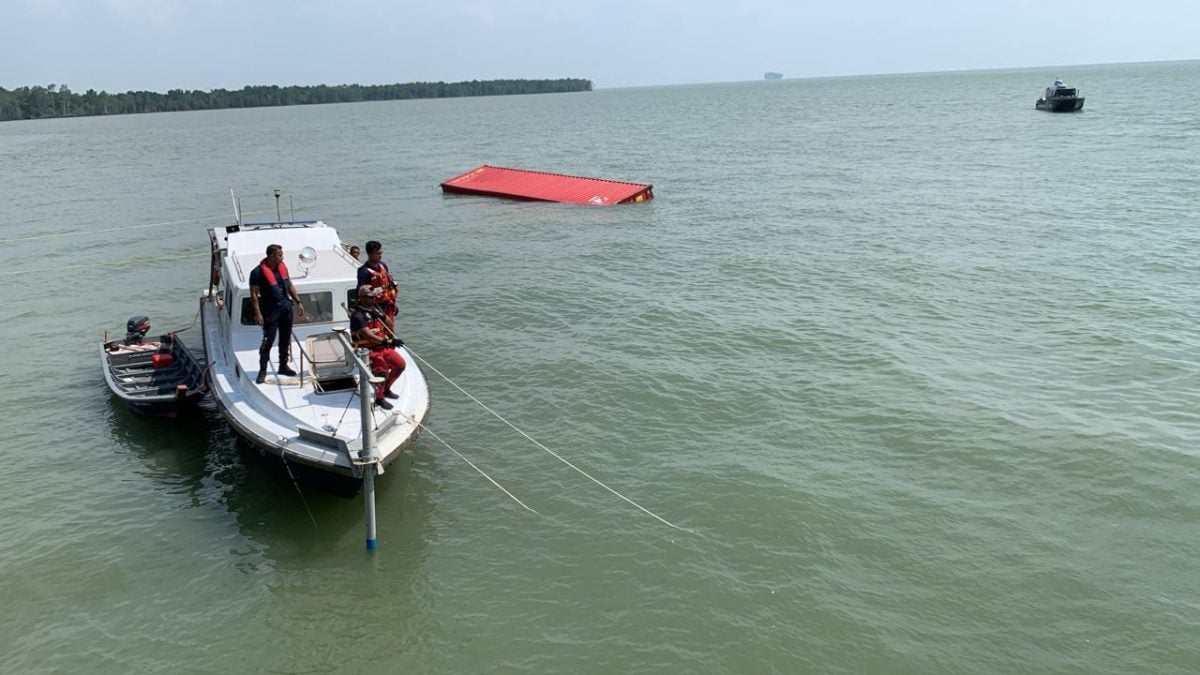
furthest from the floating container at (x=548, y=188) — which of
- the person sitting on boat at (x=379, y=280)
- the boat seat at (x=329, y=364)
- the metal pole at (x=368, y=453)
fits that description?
the metal pole at (x=368, y=453)

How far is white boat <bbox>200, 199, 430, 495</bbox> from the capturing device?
12.2 meters

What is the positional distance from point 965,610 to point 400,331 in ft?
51.5

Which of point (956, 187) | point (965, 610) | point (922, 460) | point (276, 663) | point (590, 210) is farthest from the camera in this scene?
point (956, 187)

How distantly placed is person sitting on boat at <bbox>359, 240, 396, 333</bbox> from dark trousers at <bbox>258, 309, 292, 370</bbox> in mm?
1426

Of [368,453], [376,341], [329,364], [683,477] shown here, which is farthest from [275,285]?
[683,477]

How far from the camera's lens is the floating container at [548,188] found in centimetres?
4084

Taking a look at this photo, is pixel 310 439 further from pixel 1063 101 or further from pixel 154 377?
pixel 1063 101

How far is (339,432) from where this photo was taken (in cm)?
1243

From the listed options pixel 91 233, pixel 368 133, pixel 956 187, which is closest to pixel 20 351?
pixel 91 233

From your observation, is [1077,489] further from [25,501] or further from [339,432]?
[25,501]

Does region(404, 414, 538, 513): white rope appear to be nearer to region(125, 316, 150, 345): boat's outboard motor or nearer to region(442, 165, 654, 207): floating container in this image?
region(125, 316, 150, 345): boat's outboard motor

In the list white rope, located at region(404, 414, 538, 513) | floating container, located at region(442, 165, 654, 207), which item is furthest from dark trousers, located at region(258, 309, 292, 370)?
floating container, located at region(442, 165, 654, 207)

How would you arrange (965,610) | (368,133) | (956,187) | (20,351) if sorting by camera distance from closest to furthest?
(965,610) < (20,351) < (956,187) < (368,133)

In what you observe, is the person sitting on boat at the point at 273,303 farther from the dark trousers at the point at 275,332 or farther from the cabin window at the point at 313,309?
the cabin window at the point at 313,309
